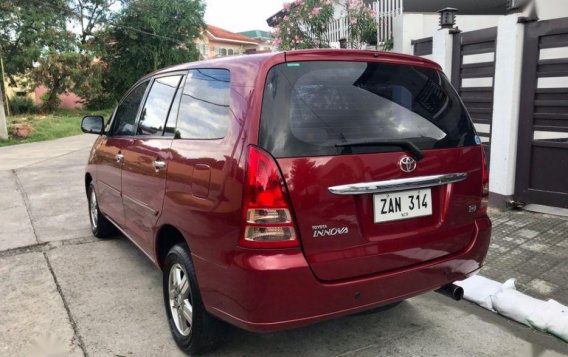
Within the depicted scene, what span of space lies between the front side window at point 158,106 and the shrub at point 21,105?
22914 mm

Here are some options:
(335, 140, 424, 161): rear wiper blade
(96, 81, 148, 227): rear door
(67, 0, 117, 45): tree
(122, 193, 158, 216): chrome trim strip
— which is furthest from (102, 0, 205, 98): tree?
(335, 140, 424, 161): rear wiper blade

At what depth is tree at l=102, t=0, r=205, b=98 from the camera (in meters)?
29.3

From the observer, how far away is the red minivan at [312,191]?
2.22m

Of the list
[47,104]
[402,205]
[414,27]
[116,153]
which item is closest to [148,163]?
[116,153]

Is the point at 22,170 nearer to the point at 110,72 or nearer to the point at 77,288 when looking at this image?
the point at 77,288

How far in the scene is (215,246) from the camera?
7.84ft

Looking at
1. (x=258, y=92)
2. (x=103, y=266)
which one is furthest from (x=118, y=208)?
(x=258, y=92)

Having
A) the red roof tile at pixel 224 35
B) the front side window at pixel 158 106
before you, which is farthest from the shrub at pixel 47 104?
the red roof tile at pixel 224 35

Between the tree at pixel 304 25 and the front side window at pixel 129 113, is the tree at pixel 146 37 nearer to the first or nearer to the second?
the tree at pixel 304 25

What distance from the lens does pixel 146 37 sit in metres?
30.0

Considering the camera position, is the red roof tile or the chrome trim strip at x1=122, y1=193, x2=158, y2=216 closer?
the chrome trim strip at x1=122, y1=193, x2=158, y2=216

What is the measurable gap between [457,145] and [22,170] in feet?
31.3

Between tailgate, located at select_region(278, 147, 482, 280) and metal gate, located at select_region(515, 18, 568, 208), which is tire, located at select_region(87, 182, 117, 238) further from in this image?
metal gate, located at select_region(515, 18, 568, 208)

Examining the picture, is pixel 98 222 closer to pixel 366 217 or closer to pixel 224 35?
pixel 366 217
